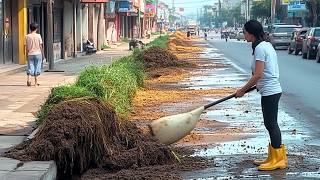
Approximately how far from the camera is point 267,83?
311 inches

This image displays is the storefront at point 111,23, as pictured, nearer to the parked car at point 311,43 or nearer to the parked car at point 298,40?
the parked car at point 298,40

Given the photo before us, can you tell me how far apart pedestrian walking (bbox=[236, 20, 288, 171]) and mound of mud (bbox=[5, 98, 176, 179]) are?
1250 mm

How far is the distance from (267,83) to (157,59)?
54.2ft

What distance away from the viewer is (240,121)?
11.8 meters

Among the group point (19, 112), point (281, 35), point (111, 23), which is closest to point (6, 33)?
point (19, 112)

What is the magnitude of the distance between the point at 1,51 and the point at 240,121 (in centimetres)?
1349

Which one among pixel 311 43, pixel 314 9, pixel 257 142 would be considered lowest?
pixel 257 142

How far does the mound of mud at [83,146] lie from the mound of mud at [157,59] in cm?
1457

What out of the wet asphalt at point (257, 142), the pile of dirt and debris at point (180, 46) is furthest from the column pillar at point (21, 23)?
the pile of dirt and debris at point (180, 46)

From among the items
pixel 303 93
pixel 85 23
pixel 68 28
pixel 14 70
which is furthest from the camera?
pixel 85 23

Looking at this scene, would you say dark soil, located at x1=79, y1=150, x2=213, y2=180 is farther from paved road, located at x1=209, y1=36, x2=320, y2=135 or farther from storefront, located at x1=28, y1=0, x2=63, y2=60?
storefront, located at x1=28, y1=0, x2=63, y2=60

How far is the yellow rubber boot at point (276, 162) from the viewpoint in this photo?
7.75 meters

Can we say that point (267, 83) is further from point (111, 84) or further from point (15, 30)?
point (15, 30)

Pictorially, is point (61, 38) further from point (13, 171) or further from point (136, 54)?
point (13, 171)
